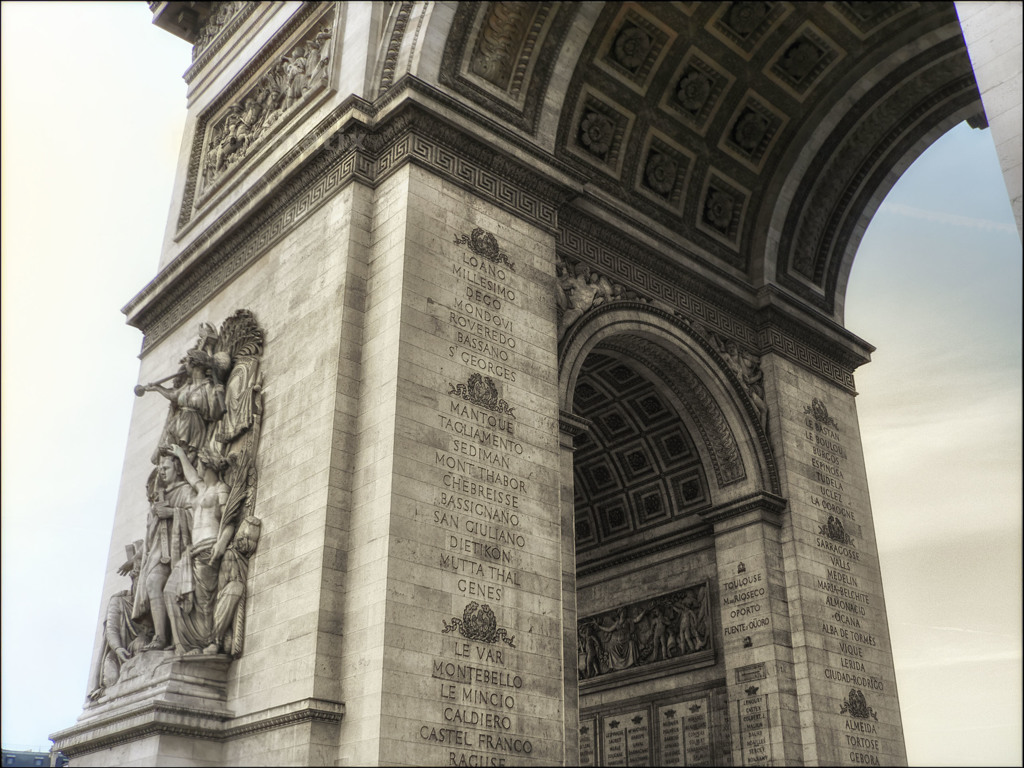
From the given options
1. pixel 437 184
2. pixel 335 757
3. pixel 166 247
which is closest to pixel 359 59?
pixel 437 184

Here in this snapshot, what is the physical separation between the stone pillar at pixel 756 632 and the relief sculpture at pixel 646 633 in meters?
0.71

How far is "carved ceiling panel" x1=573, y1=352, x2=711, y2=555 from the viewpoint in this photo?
19656 millimetres

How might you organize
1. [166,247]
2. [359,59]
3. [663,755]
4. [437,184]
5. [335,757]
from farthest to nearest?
[166,247], [663,755], [359,59], [437,184], [335,757]

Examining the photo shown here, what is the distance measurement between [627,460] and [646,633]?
140 inches

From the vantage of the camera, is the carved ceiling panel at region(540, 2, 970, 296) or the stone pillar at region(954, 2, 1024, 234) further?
the carved ceiling panel at region(540, 2, 970, 296)

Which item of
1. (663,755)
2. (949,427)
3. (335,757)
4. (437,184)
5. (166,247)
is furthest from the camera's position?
(166,247)

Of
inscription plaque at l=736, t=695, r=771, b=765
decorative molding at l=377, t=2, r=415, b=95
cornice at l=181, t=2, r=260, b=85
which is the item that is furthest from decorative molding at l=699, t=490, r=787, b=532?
cornice at l=181, t=2, r=260, b=85

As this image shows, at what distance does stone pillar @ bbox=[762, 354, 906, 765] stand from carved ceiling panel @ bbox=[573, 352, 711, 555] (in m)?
1.94

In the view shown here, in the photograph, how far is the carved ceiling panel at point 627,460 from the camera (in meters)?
19.7

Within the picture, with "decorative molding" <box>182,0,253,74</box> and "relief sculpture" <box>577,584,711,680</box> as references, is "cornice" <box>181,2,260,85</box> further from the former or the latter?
"relief sculpture" <box>577,584,711,680</box>

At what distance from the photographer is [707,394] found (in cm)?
1902

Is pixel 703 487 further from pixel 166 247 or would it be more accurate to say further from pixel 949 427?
pixel 166 247

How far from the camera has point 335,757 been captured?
38.9 feet

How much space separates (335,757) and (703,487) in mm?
9791
